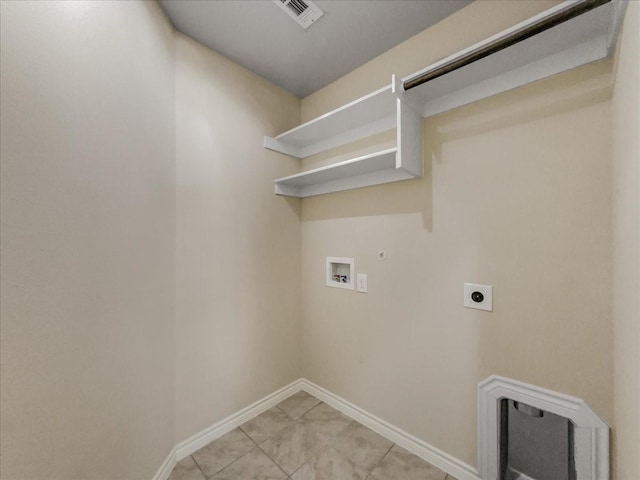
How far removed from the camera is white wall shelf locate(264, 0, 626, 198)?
95cm

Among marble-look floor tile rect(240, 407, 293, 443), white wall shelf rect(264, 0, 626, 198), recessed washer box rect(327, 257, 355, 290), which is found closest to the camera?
white wall shelf rect(264, 0, 626, 198)

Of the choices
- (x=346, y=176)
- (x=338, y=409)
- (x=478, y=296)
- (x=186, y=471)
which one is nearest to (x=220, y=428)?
(x=186, y=471)

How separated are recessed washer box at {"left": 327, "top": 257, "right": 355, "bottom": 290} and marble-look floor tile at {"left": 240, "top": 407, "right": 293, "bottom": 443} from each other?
3.40ft

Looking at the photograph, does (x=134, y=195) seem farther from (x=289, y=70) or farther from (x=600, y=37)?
(x=600, y=37)

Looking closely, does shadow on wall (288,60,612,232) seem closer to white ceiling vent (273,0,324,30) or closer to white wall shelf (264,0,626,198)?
white wall shelf (264,0,626,198)

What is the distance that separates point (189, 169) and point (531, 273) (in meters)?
1.95

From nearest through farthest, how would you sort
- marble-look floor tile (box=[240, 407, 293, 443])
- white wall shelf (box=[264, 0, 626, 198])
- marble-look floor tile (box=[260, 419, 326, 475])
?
white wall shelf (box=[264, 0, 626, 198]), marble-look floor tile (box=[260, 419, 326, 475]), marble-look floor tile (box=[240, 407, 293, 443])

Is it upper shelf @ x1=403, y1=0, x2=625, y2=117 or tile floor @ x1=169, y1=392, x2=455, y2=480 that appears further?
tile floor @ x1=169, y1=392, x2=455, y2=480

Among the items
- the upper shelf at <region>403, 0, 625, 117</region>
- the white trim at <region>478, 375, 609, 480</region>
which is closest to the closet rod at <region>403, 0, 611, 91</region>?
the upper shelf at <region>403, 0, 625, 117</region>

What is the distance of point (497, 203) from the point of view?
1.22 meters

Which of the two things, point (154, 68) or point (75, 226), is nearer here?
point (75, 226)

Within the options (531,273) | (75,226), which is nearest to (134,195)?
(75,226)

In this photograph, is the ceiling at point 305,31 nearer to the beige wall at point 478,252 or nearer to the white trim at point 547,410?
the beige wall at point 478,252

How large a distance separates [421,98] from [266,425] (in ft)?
7.79
